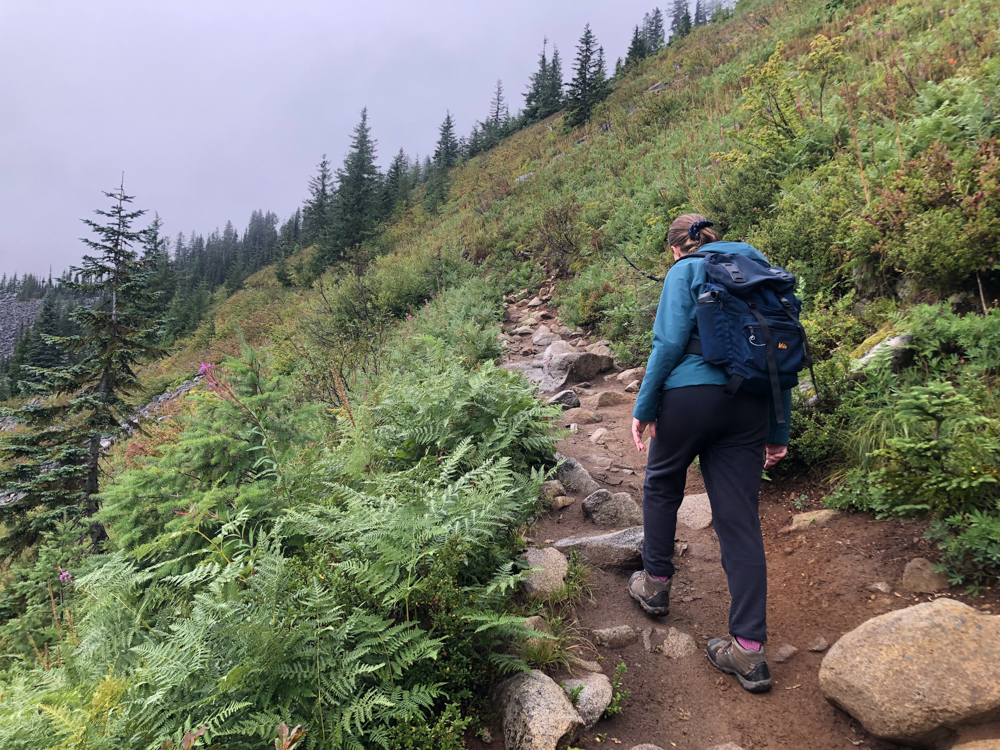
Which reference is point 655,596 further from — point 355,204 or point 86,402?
point 355,204

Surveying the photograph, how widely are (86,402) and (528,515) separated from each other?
11153 mm

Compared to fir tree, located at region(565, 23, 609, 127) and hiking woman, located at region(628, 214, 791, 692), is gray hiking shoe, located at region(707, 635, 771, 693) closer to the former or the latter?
hiking woman, located at region(628, 214, 791, 692)

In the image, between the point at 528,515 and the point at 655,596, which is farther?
the point at 528,515

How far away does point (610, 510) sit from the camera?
391 cm

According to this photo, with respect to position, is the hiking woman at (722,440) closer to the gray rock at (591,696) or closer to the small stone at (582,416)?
the gray rock at (591,696)

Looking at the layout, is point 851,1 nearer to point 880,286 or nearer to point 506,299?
point 506,299

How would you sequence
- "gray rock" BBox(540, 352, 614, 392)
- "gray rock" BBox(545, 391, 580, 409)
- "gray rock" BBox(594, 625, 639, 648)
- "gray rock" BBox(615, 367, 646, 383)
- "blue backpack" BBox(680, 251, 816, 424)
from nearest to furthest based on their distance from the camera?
"blue backpack" BBox(680, 251, 816, 424) → "gray rock" BBox(594, 625, 639, 648) → "gray rock" BBox(545, 391, 580, 409) → "gray rock" BBox(615, 367, 646, 383) → "gray rock" BBox(540, 352, 614, 392)

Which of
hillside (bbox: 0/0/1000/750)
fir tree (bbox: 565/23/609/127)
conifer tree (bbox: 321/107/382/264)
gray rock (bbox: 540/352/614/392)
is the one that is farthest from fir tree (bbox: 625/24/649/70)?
gray rock (bbox: 540/352/614/392)

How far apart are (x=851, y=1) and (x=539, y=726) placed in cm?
1876

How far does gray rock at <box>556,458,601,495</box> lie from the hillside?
0.12 feet

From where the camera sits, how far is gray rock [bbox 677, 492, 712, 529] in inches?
153

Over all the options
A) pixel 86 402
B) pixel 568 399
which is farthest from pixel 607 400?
pixel 86 402

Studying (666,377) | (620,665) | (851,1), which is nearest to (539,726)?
(620,665)

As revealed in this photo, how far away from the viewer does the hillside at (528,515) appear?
1.84 metres
